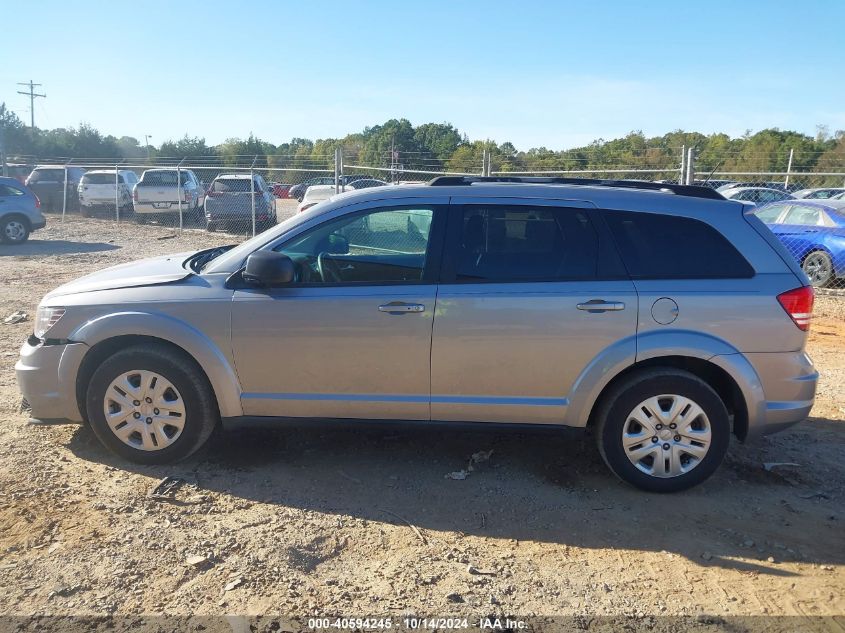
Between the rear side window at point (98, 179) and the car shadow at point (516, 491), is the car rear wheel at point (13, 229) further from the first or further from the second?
the car shadow at point (516, 491)

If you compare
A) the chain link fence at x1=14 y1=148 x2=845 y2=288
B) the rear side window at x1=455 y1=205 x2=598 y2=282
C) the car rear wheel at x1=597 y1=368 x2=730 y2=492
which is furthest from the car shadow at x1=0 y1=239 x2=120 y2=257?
the car rear wheel at x1=597 y1=368 x2=730 y2=492

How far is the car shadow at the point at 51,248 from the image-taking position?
14602 millimetres

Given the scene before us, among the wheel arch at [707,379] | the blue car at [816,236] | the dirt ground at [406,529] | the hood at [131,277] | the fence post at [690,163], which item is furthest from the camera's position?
the blue car at [816,236]

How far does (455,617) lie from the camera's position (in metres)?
2.82

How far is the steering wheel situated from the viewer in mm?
4051

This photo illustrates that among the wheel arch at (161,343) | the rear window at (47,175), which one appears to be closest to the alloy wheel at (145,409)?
the wheel arch at (161,343)

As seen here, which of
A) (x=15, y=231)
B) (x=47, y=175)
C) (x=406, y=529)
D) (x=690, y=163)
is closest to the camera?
(x=406, y=529)

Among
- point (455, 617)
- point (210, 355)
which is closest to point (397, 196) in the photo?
point (210, 355)

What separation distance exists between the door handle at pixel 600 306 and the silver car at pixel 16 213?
16.2 m

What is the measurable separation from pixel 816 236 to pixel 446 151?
12.1 m

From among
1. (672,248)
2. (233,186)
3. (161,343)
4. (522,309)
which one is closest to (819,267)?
(672,248)

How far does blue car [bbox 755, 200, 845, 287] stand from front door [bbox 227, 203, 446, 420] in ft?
28.1

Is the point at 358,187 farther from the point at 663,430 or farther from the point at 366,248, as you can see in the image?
the point at 663,430

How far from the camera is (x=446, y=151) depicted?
20.7 m
